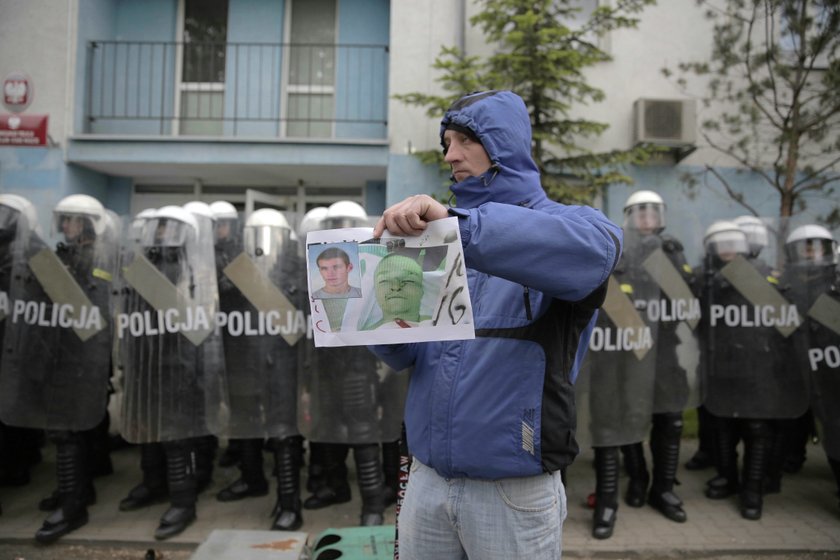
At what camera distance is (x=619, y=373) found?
3.95 m

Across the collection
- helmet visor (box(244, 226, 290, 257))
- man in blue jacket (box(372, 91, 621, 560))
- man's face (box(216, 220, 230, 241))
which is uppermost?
man's face (box(216, 220, 230, 241))

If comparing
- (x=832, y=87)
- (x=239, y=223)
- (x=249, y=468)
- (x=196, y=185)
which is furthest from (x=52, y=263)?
(x=832, y=87)

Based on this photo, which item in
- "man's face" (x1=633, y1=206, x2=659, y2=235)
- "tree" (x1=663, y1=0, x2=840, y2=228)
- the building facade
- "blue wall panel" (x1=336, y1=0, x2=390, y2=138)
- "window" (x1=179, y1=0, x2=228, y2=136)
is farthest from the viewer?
"window" (x1=179, y1=0, x2=228, y2=136)

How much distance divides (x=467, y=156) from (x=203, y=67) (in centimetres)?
899

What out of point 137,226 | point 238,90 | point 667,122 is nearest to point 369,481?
point 137,226

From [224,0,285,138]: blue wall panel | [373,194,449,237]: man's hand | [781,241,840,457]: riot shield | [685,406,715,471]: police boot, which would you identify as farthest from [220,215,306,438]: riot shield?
[224,0,285,138]: blue wall panel

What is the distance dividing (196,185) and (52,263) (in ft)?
19.2

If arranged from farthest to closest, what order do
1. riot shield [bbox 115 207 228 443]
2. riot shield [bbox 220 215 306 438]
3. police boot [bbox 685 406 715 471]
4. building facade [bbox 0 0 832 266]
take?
building facade [bbox 0 0 832 266]
police boot [bbox 685 406 715 471]
riot shield [bbox 220 215 306 438]
riot shield [bbox 115 207 228 443]

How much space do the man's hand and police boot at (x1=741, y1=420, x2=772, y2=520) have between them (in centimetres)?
397

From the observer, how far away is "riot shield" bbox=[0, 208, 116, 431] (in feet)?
12.4

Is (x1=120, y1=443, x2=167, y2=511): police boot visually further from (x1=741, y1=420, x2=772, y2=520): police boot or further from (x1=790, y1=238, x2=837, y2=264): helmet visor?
(x1=790, y1=238, x2=837, y2=264): helmet visor

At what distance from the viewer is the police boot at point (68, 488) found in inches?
150

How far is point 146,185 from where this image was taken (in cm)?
938

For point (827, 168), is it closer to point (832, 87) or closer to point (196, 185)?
point (832, 87)
